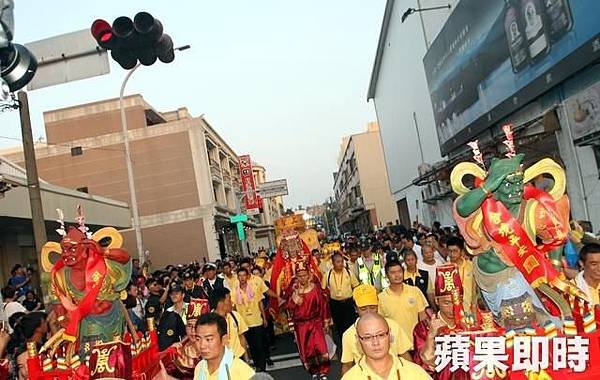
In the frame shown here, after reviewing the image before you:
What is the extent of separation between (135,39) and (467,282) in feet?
14.5

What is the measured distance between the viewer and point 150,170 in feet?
99.7

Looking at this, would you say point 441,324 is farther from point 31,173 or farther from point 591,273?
point 31,173

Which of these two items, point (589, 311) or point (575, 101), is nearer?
point (589, 311)

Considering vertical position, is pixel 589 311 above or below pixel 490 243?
below

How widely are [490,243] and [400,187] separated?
30570mm

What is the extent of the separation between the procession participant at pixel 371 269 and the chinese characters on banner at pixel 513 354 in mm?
4092

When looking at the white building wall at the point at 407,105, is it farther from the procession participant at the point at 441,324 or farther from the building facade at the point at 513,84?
the procession participant at the point at 441,324

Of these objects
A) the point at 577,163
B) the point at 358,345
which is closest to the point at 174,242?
the point at 577,163

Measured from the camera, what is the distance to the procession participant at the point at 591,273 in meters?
4.74

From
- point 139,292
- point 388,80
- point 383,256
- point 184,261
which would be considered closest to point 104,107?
point 184,261

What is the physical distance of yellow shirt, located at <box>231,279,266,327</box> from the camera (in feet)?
29.2

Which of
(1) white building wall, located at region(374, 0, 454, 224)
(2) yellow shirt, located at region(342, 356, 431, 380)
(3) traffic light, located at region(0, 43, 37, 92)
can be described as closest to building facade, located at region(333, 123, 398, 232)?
(1) white building wall, located at region(374, 0, 454, 224)

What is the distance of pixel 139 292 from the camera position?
10.9 m

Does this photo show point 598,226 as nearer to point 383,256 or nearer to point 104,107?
point 383,256
